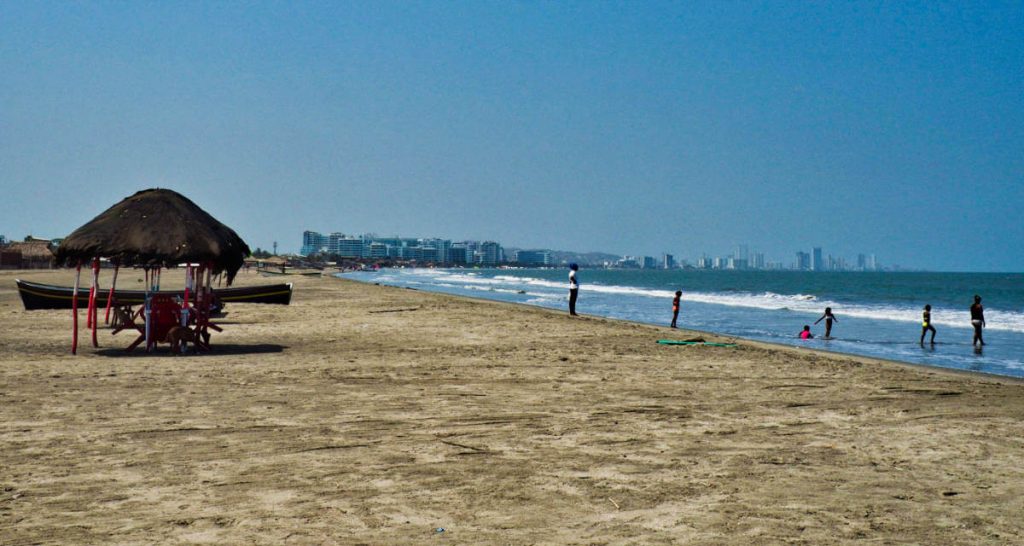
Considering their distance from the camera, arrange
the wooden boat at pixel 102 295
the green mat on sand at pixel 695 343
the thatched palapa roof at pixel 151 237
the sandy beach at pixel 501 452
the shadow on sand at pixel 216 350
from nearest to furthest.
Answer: the sandy beach at pixel 501 452, the thatched palapa roof at pixel 151 237, the shadow on sand at pixel 216 350, the green mat on sand at pixel 695 343, the wooden boat at pixel 102 295

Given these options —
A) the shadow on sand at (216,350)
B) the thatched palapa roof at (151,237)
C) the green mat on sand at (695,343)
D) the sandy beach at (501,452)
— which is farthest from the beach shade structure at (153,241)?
the green mat on sand at (695,343)

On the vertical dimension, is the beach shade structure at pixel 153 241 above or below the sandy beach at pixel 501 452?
above

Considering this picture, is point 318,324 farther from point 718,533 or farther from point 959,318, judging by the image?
point 959,318

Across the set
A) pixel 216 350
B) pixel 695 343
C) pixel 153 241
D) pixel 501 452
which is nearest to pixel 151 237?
pixel 153 241

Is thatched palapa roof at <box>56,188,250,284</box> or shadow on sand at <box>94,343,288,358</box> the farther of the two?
shadow on sand at <box>94,343,288,358</box>

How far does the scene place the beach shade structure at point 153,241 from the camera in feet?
39.0

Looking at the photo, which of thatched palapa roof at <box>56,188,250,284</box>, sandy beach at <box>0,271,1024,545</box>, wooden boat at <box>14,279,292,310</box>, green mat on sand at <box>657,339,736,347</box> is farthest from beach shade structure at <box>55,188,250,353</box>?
green mat on sand at <box>657,339,736,347</box>

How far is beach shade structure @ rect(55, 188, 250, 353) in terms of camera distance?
468 inches

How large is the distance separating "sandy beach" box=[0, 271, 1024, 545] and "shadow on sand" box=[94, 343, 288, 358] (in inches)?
31.9

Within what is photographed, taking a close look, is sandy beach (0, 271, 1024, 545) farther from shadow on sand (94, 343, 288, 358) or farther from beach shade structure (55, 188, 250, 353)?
beach shade structure (55, 188, 250, 353)

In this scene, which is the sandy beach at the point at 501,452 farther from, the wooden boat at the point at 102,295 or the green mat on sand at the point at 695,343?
the wooden boat at the point at 102,295

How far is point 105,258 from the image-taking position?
12305 millimetres

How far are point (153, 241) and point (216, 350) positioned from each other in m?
2.25

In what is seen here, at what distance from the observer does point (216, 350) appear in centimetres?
1330
